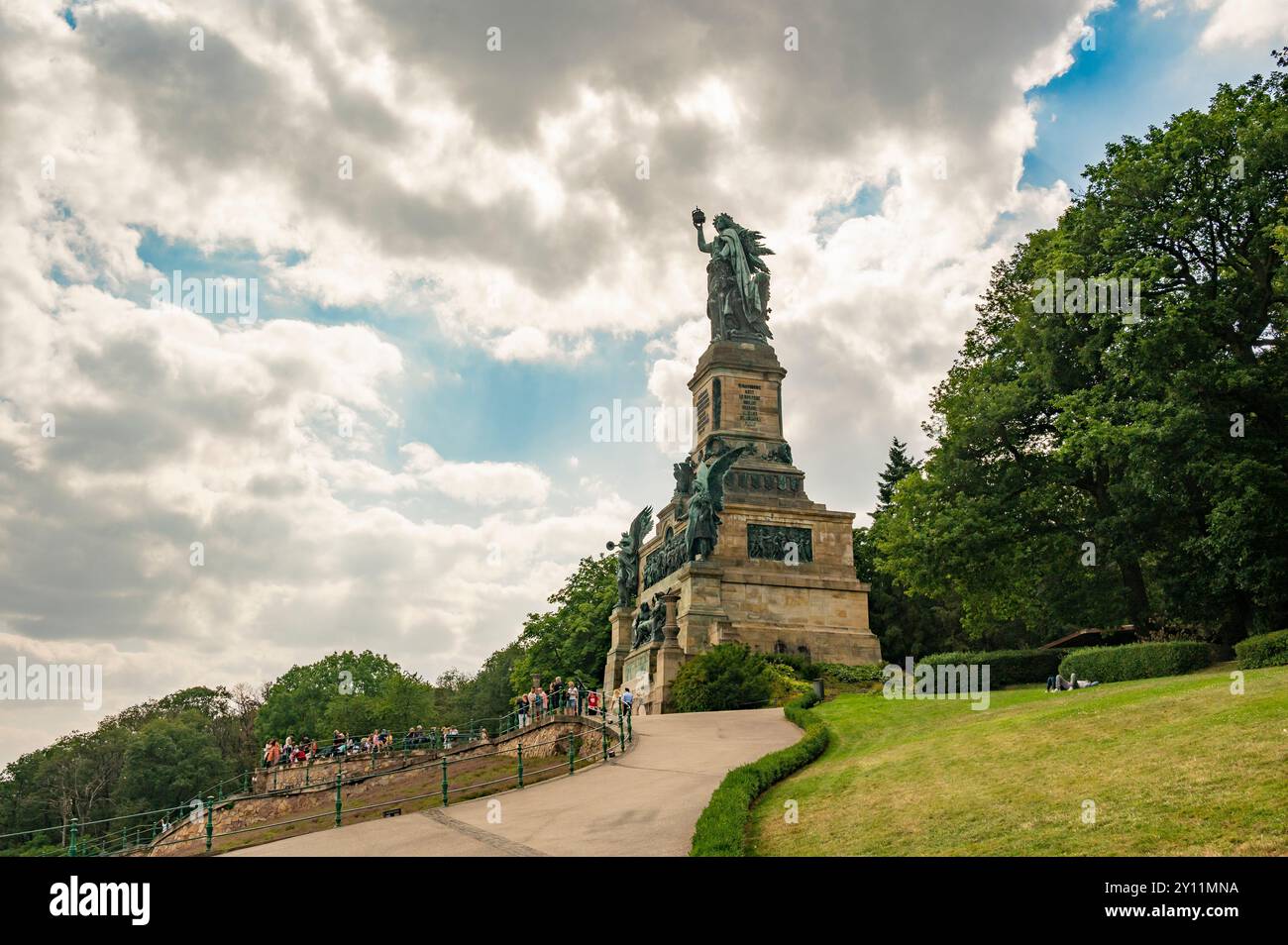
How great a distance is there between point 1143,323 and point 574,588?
40.6 m

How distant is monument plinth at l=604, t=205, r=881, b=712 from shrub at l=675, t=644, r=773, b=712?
1631 mm

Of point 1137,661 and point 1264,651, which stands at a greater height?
point 1264,651

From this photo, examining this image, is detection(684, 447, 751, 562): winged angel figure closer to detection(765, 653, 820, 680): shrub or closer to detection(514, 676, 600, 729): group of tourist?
detection(765, 653, 820, 680): shrub

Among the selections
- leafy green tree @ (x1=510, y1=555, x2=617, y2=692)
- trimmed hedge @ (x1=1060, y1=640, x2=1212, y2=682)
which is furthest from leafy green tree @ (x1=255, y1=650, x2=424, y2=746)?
trimmed hedge @ (x1=1060, y1=640, x2=1212, y2=682)

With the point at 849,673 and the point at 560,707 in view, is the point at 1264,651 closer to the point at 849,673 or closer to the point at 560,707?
the point at 849,673

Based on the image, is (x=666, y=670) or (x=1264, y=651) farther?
(x=666, y=670)

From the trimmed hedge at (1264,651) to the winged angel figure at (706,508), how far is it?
2164 centimetres

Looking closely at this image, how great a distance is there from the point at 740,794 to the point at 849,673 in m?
24.1

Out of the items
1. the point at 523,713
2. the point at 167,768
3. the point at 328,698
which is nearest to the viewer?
the point at 523,713

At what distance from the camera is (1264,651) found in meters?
23.0

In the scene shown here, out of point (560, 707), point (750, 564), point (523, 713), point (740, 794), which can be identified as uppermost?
point (750, 564)

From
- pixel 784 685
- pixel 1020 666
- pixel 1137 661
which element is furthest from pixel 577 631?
pixel 1137 661

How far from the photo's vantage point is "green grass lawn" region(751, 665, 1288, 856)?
11.6 m
